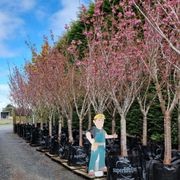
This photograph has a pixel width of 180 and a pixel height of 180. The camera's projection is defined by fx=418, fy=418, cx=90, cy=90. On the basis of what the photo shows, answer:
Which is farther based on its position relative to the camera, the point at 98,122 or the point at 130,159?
the point at 98,122

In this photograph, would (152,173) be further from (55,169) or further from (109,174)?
(55,169)

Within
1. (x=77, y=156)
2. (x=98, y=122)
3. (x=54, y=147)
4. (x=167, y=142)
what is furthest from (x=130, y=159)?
(x=54, y=147)

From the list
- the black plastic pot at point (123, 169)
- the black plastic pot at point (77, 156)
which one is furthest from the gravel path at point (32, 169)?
the black plastic pot at point (123, 169)

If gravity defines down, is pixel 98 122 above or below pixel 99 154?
above

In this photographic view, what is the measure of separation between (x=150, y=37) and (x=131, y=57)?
A: 4.09 feet

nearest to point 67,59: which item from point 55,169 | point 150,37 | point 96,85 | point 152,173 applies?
point 96,85

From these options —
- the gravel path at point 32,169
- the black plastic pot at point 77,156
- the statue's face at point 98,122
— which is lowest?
the gravel path at point 32,169

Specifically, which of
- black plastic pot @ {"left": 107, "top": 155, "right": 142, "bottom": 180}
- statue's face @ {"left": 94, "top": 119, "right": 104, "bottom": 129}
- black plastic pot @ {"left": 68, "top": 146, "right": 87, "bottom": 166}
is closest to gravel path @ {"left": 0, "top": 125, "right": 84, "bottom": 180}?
black plastic pot @ {"left": 68, "top": 146, "right": 87, "bottom": 166}

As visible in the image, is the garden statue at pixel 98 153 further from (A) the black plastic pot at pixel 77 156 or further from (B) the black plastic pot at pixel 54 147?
(B) the black plastic pot at pixel 54 147

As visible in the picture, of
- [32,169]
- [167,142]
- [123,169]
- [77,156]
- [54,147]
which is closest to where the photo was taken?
[167,142]

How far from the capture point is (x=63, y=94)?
14164 mm

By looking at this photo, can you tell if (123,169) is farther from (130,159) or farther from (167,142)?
(167,142)

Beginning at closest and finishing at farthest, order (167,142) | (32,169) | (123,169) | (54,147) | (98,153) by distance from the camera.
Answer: (167,142) → (123,169) → (98,153) → (32,169) → (54,147)

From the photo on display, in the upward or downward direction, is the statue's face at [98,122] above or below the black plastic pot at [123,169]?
above
